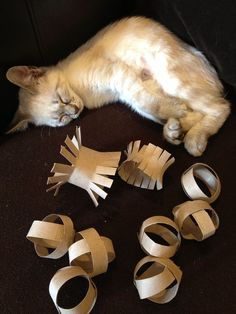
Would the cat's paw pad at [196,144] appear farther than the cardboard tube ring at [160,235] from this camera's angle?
Yes

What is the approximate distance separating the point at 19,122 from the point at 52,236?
0.53 metres

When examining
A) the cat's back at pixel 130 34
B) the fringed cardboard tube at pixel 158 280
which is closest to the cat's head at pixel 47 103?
the cat's back at pixel 130 34

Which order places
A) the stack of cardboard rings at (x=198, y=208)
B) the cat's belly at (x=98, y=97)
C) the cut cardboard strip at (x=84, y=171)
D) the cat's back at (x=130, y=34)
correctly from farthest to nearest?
the cat's belly at (x=98, y=97), the cat's back at (x=130, y=34), the cut cardboard strip at (x=84, y=171), the stack of cardboard rings at (x=198, y=208)

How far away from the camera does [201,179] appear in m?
1.29

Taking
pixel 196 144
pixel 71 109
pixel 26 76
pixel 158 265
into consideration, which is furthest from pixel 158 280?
pixel 26 76

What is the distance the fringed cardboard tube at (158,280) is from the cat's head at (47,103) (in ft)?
2.23

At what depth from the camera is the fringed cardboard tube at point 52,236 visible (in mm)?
1143

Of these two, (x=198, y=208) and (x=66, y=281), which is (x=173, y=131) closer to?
(x=198, y=208)

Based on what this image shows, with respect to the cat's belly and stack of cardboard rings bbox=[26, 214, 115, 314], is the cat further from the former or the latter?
stack of cardboard rings bbox=[26, 214, 115, 314]

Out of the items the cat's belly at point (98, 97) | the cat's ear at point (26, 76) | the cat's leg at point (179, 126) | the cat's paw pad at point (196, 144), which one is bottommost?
the cat's paw pad at point (196, 144)

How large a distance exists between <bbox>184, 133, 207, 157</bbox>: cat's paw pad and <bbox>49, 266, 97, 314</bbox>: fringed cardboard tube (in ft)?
1.84

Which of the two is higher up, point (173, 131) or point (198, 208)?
point (173, 131)

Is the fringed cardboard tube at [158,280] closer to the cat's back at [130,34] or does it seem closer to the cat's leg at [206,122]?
the cat's leg at [206,122]

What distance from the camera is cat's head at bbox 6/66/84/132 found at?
58.3 inches
